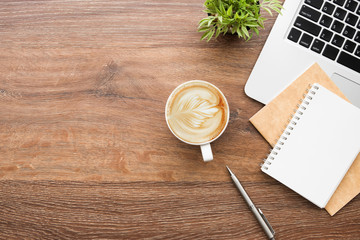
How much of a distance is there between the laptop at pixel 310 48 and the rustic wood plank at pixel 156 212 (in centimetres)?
28

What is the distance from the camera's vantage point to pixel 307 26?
0.77 metres

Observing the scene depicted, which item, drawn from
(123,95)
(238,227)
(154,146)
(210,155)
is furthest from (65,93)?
(238,227)

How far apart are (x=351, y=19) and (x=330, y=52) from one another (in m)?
0.10

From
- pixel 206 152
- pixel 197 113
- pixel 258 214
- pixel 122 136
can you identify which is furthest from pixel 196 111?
pixel 258 214

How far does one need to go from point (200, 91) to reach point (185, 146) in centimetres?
16

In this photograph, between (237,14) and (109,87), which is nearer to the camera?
(237,14)

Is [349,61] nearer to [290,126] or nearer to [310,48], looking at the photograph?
[310,48]

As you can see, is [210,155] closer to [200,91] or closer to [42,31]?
[200,91]

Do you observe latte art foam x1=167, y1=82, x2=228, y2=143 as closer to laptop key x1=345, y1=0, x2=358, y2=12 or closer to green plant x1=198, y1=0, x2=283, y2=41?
green plant x1=198, y1=0, x2=283, y2=41

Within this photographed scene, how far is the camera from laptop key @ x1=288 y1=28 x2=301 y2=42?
0.77 m

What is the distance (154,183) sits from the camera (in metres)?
0.81

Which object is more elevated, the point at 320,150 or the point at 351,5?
the point at 351,5

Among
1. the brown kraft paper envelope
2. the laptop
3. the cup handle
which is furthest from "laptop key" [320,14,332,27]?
the cup handle

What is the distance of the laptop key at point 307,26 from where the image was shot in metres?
0.76
